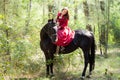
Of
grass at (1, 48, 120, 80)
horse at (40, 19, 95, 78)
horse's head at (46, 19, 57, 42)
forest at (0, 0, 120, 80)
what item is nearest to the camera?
forest at (0, 0, 120, 80)

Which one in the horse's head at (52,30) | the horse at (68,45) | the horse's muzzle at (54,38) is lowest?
the horse at (68,45)

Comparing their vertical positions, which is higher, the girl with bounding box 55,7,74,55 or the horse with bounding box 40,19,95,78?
the girl with bounding box 55,7,74,55

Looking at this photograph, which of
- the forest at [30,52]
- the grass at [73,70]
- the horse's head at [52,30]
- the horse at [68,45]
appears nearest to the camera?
the forest at [30,52]

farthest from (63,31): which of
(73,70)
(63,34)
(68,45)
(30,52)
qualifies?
(73,70)

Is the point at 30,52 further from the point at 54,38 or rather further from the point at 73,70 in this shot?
the point at 73,70

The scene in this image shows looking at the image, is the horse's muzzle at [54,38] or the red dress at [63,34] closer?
the horse's muzzle at [54,38]

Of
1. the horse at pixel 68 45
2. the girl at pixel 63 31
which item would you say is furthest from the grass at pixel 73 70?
the girl at pixel 63 31

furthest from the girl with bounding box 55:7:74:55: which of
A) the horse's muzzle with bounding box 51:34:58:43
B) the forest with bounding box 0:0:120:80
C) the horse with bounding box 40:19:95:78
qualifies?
the forest with bounding box 0:0:120:80

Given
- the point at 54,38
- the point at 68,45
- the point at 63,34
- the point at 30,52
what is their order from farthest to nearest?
1. the point at 30,52
2. the point at 68,45
3. the point at 63,34
4. the point at 54,38

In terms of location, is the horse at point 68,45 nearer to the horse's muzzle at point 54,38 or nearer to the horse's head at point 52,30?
the horse's head at point 52,30

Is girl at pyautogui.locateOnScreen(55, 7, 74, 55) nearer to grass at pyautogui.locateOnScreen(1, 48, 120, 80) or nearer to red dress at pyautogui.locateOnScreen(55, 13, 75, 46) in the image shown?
red dress at pyautogui.locateOnScreen(55, 13, 75, 46)

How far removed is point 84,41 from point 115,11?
1401cm

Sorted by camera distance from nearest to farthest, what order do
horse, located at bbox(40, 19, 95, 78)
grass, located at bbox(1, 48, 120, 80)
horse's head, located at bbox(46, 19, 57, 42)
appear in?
horse's head, located at bbox(46, 19, 57, 42) → grass, located at bbox(1, 48, 120, 80) → horse, located at bbox(40, 19, 95, 78)

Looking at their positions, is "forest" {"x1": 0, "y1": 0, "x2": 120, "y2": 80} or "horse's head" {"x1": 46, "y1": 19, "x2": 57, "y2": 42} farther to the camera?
"horse's head" {"x1": 46, "y1": 19, "x2": 57, "y2": 42}
